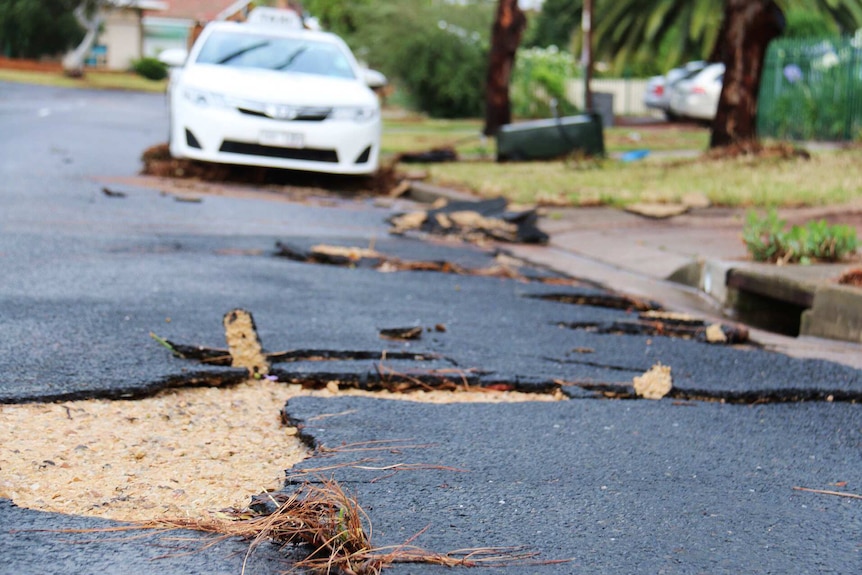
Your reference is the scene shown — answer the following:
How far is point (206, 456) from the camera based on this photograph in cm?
282

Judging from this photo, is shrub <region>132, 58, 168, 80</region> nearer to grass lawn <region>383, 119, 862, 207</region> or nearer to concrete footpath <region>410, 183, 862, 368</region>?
grass lawn <region>383, 119, 862, 207</region>

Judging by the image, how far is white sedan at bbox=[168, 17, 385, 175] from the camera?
33.3 ft

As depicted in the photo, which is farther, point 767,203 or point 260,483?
point 767,203

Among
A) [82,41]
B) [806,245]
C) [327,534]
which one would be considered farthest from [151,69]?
[327,534]

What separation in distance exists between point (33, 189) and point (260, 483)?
6.80 metres

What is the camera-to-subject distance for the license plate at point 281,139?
33.3ft

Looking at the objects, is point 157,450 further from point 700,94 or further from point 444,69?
point 444,69

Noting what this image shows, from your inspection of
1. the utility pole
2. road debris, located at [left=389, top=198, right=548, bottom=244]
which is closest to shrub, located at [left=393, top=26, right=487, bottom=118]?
the utility pole

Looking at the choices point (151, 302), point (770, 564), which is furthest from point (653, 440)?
point (151, 302)

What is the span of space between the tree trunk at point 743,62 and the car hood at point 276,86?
176 inches

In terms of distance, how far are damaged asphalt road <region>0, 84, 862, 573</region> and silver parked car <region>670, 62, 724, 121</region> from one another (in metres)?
18.3

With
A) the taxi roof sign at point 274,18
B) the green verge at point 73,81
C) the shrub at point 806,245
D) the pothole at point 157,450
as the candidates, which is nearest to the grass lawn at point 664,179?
the taxi roof sign at point 274,18

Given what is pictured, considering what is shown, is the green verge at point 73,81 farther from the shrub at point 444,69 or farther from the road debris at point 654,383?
the road debris at point 654,383

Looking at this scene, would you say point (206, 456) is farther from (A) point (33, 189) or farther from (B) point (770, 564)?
(A) point (33, 189)
